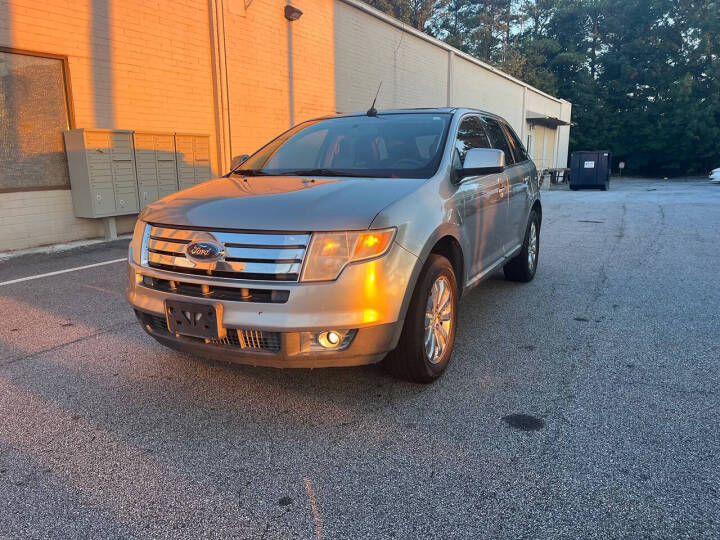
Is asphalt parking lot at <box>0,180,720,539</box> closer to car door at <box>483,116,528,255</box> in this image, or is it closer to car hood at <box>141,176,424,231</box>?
car door at <box>483,116,528,255</box>

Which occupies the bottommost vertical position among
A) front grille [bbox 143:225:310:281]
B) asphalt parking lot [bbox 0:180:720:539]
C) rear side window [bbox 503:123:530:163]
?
asphalt parking lot [bbox 0:180:720:539]

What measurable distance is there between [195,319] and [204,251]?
0.37m

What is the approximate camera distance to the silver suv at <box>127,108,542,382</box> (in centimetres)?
284

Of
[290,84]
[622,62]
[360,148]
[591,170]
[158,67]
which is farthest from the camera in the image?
[622,62]

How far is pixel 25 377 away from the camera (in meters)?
3.68

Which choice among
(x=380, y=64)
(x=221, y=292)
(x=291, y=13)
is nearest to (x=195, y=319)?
(x=221, y=292)

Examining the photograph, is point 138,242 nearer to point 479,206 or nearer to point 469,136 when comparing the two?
point 479,206

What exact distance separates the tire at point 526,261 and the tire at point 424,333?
2.40m

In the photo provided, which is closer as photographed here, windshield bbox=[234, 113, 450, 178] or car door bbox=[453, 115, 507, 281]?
windshield bbox=[234, 113, 450, 178]

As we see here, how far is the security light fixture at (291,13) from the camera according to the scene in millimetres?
13070

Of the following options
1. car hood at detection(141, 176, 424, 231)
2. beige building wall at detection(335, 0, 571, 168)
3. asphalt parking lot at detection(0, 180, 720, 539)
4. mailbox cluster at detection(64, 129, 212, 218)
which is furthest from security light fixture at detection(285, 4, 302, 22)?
car hood at detection(141, 176, 424, 231)

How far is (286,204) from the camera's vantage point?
306 centimetres

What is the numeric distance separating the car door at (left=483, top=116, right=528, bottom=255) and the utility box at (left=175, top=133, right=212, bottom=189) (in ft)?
22.4

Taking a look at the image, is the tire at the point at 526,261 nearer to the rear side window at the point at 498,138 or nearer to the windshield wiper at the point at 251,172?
the rear side window at the point at 498,138
